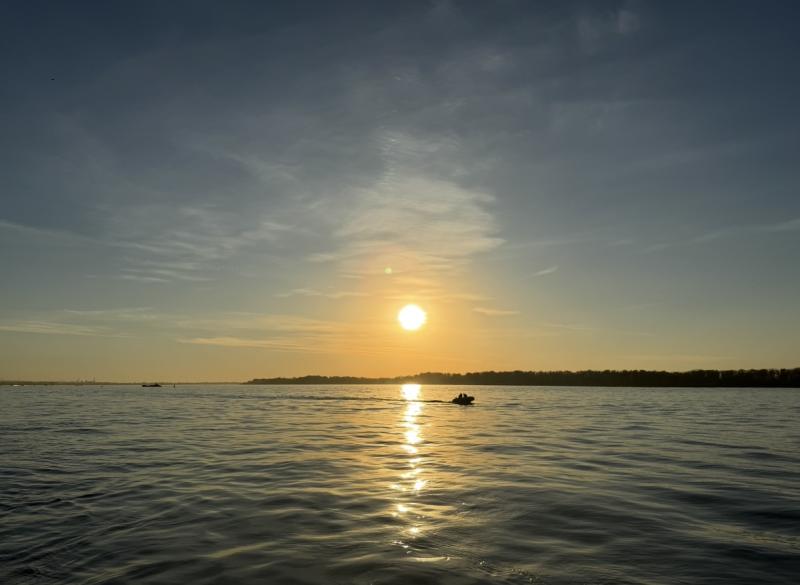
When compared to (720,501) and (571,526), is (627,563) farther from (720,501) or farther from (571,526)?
(720,501)

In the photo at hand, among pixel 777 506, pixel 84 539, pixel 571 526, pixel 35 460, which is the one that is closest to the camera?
pixel 84 539

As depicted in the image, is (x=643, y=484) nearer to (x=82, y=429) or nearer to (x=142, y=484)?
(x=142, y=484)

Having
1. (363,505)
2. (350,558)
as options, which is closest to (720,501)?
(363,505)

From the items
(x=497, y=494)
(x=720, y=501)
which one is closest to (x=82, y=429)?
(x=497, y=494)

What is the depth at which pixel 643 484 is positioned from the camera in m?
18.5

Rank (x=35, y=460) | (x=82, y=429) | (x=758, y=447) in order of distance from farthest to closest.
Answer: (x=82, y=429)
(x=758, y=447)
(x=35, y=460)

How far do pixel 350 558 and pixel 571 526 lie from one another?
6004mm

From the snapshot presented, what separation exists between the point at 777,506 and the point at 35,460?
29213 millimetres

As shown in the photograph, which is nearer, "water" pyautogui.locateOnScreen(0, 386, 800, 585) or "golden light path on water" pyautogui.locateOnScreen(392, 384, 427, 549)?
"water" pyautogui.locateOnScreen(0, 386, 800, 585)

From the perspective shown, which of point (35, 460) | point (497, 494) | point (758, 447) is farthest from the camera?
point (758, 447)

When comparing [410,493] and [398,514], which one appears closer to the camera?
[398,514]

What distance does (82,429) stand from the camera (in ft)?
125

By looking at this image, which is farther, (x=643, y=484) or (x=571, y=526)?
(x=643, y=484)

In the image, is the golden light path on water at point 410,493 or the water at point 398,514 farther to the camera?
the golden light path on water at point 410,493
